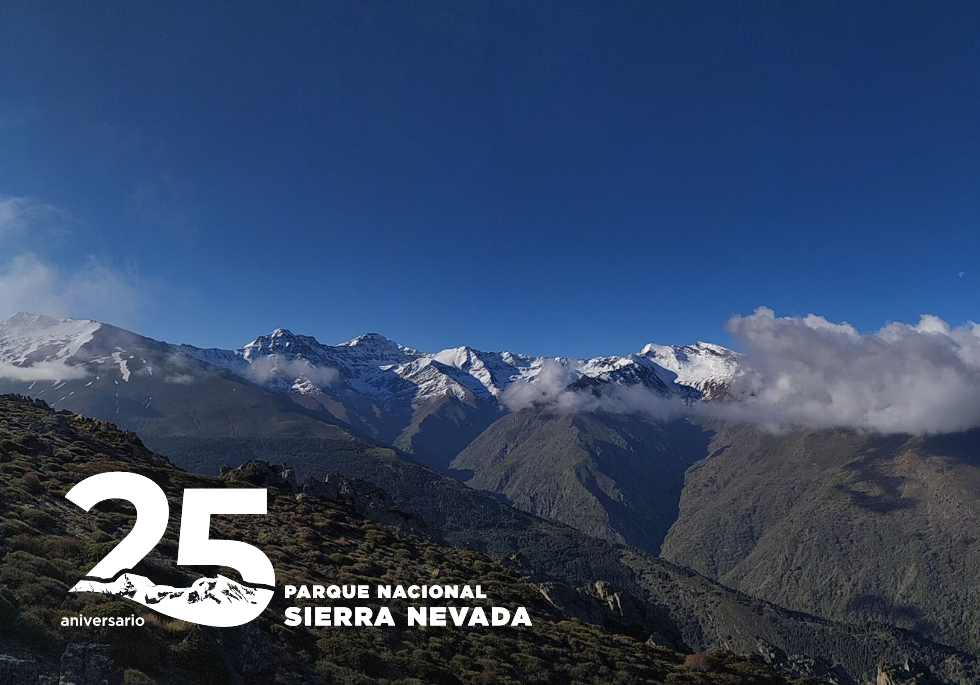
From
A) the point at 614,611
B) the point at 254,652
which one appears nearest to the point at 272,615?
the point at 254,652

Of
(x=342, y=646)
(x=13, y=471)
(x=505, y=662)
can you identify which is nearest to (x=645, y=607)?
(x=505, y=662)

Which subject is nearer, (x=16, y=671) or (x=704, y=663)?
(x=16, y=671)

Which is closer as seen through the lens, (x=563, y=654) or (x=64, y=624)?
(x=64, y=624)

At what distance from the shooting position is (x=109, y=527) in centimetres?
3300

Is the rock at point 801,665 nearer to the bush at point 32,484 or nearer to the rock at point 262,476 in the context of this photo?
the rock at point 262,476

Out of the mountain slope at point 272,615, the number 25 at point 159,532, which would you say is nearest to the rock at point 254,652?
the mountain slope at point 272,615

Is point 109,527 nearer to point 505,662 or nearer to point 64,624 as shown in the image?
point 64,624

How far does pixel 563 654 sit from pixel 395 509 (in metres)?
50.0

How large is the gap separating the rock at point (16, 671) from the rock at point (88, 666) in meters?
0.75

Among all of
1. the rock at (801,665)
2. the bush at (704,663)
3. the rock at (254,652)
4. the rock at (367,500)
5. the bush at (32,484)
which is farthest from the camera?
the rock at (801,665)

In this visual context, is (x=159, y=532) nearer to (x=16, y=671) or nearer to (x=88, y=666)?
(x=88, y=666)

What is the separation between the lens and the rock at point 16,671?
15422 millimetres

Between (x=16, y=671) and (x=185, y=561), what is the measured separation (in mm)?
17148

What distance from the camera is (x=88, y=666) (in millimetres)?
16750
